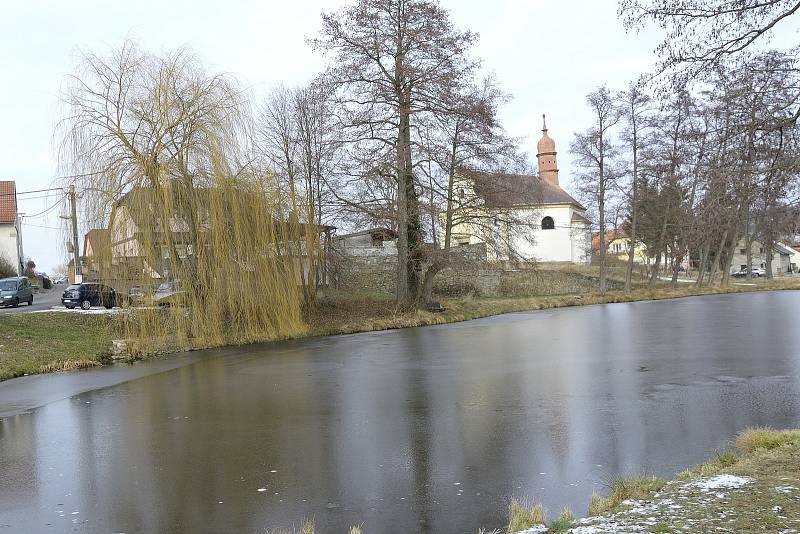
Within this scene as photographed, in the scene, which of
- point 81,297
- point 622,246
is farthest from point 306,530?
point 622,246

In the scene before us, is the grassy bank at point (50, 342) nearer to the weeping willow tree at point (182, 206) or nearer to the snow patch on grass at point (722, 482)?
the weeping willow tree at point (182, 206)

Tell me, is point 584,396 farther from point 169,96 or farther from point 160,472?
point 169,96

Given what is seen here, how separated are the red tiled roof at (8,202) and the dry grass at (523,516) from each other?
185ft

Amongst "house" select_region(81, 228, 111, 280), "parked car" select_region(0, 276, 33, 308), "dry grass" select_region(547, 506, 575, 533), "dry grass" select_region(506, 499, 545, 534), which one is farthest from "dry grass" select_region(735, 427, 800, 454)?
"parked car" select_region(0, 276, 33, 308)

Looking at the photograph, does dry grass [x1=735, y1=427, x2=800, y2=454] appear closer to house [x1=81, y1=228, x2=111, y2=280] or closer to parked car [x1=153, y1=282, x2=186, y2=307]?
parked car [x1=153, y1=282, x2=186, y2=307]

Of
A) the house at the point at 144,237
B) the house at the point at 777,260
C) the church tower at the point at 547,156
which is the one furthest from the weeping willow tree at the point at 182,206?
the house at the point at 777,260

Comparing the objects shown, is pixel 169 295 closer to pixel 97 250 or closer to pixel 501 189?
pixel 97 250

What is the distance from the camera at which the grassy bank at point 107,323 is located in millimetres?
18219

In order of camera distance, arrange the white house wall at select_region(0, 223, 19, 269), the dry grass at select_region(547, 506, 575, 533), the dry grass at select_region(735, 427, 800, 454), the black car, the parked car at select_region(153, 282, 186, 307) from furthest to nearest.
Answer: the white house wall at select_region(0, 223, 19, 269) < the black car < the parked car at select_region(153, 282, 186, 307) < the dry grass at select_region(735, 427, 800, 454) < the dry grass at select_region(547, 506, 575, 533)

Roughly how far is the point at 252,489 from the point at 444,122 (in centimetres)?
2363

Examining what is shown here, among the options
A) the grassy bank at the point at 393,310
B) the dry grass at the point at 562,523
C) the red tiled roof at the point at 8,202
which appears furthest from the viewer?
the red tiled roof at the point at 8,202

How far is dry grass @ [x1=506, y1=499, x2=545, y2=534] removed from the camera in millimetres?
5383

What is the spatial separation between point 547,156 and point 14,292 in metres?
55.2

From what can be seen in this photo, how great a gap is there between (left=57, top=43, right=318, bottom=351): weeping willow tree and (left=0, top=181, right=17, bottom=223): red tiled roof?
3913 centimetres
